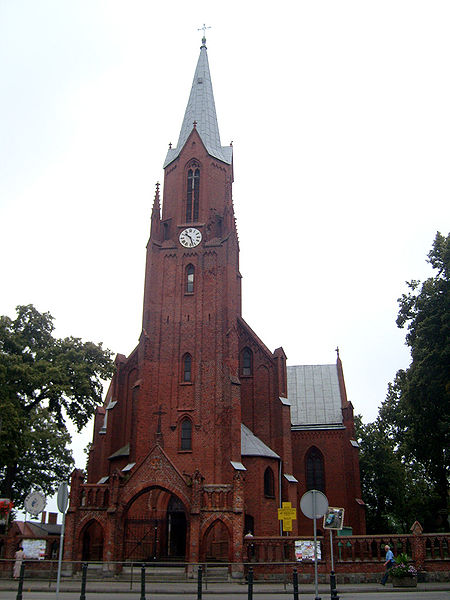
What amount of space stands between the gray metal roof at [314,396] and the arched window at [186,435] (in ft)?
40.4

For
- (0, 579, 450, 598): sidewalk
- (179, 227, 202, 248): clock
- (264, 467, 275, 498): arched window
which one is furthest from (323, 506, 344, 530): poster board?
(179, 227, 202, 248): clock

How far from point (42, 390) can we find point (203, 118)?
76.2ft

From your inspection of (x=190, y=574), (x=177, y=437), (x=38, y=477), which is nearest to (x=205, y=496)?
(x=190, y=574)

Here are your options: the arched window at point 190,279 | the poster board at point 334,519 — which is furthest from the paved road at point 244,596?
the arched window at point 190,279

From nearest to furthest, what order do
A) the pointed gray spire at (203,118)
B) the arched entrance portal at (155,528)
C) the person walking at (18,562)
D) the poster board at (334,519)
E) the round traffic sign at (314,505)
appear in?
1. the round traffic sign at (314,505)
2. the poster board at (334,519)
3. the person walking at (18,562)
4. the arched entrance portal at (155,528)
5. the pointed gray spire at (203,118)

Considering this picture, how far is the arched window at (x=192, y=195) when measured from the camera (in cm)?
3999

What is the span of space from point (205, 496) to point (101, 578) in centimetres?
581

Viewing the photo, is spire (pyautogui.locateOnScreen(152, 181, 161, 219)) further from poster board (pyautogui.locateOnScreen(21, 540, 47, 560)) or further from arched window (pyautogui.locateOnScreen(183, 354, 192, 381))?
poster board (pyautogui.locateOnScreen(21, 540, 47, 560))

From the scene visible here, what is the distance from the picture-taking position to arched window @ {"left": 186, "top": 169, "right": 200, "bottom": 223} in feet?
131

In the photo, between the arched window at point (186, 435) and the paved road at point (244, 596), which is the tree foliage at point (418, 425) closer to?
the paved road at point (244, 596)

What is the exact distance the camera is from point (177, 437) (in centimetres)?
3366

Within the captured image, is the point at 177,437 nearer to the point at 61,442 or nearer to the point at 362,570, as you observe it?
the point at 61,442

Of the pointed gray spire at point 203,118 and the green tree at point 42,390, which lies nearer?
the green tree at point 42,390

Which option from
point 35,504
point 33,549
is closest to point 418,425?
point 33,549
